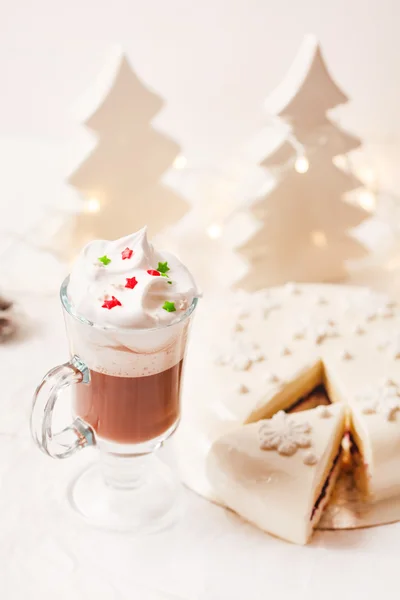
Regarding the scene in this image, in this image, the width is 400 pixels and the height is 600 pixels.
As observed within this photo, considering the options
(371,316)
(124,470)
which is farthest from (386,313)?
(124,470)

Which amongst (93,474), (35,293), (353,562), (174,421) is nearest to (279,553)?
(353,562)

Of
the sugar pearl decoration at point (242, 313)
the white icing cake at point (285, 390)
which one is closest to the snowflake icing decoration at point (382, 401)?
the white icing cake at point (285, 390)

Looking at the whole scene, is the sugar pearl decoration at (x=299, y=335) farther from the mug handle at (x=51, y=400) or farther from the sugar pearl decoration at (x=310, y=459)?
the mug handle at (x=51, y=400)

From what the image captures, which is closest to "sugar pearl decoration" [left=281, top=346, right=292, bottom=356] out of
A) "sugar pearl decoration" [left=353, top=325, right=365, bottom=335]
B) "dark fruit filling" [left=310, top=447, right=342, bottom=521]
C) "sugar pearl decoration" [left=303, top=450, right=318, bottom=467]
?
"sugar pearl decoration" [left=353, top=325, right=365, bottom=335]

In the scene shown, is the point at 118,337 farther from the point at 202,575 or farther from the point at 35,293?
the point at 35,293

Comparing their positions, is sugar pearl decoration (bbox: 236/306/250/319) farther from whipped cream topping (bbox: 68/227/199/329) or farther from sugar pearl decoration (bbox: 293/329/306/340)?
whipped cream topping (bbox: 68/227/199/329)
